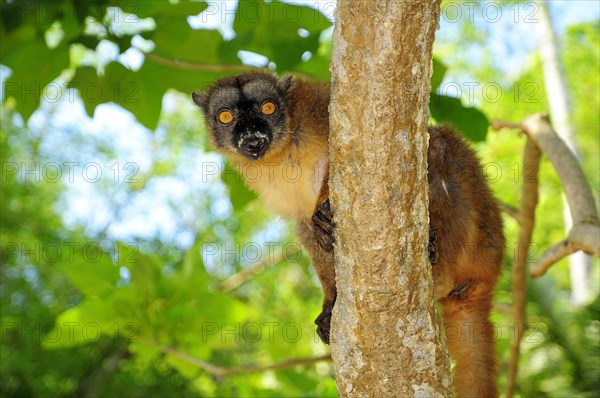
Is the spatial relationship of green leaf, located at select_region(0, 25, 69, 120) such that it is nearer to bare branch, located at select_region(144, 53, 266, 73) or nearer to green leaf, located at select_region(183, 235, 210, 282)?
bare branch, located at select_region(144, 53, 266, 73)

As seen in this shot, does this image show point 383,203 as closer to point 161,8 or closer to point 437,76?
point 437,76

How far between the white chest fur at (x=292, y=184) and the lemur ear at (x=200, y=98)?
92 centimetres

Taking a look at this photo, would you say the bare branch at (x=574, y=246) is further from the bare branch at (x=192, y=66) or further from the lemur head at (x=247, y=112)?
the bare branch at (x=192, y=66)

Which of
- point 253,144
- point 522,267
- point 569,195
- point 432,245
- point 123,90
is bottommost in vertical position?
point 522,267

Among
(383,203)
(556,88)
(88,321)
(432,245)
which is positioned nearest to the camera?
(383,203)

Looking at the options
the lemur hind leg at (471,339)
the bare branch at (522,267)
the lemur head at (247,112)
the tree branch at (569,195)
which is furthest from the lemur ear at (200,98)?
the bare branch at (522,267)

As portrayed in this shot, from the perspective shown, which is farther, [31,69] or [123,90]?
[123,90]

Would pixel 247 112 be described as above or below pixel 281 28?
below

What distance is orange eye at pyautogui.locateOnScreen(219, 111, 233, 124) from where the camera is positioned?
237 inches

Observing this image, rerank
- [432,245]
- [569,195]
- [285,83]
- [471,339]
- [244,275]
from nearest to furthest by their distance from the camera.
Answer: [432,245] < [471,339] < [569,195] < [285,83] < [244,275]

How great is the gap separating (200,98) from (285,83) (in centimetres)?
87

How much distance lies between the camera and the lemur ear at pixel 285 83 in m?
6.02

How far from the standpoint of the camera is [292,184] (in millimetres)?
5715

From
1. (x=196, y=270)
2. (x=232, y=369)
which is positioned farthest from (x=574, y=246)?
(x=196, y=270)
